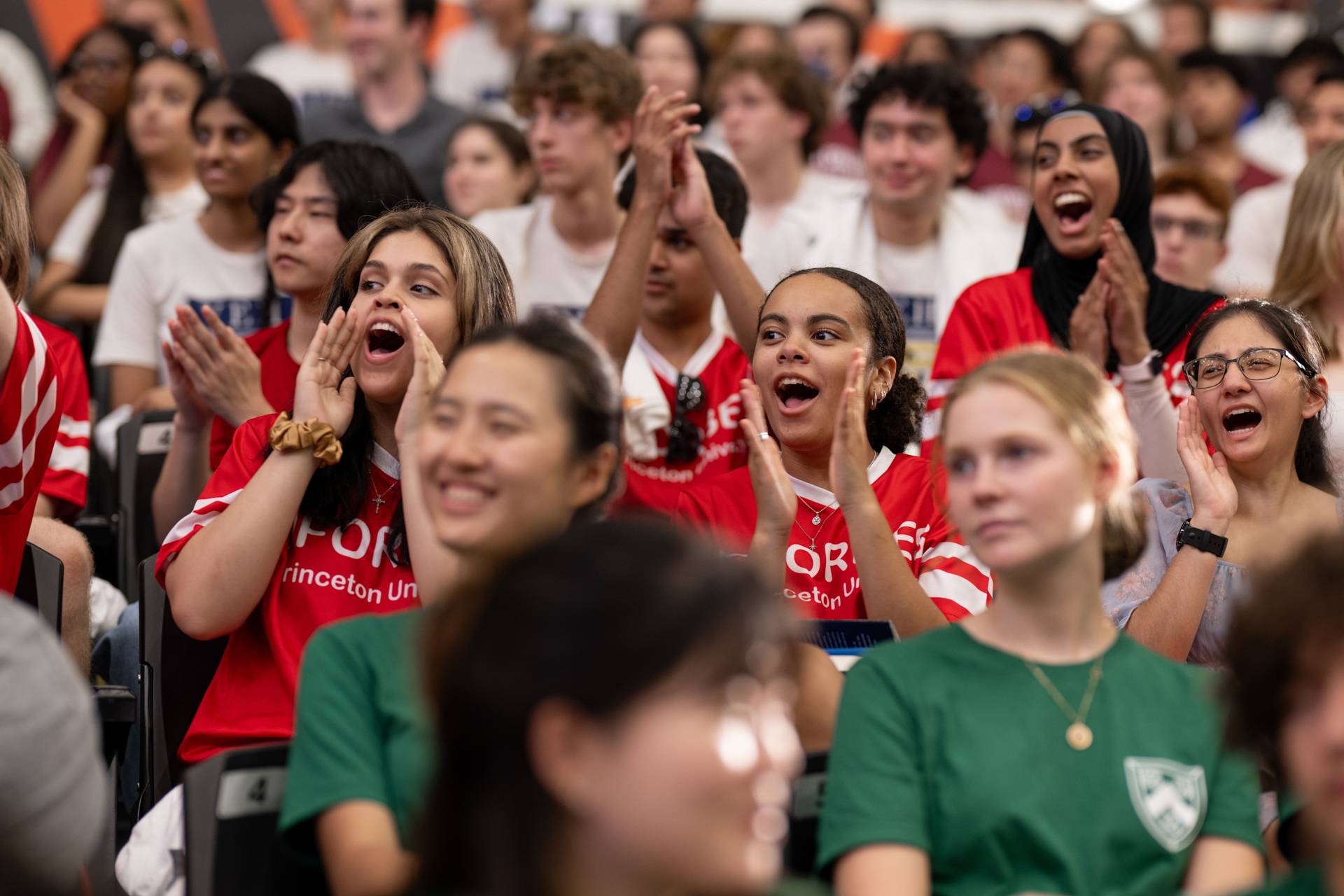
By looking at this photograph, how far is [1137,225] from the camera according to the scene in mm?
4137

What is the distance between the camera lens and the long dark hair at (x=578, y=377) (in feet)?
6.97

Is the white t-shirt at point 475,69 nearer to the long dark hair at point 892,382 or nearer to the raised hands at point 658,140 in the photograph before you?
the raised hands at point 658,140

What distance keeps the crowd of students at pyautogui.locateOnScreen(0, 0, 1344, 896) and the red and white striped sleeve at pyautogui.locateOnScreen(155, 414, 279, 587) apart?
1 centimetres

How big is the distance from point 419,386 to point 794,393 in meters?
0.87

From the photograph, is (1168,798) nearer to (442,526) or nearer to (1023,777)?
(1023,777)

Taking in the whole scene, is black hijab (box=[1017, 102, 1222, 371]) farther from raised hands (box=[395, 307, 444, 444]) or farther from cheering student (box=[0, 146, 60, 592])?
cheering student (box=[0, 146, 60, 592])

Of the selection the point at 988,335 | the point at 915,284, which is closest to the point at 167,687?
the point at 988,335

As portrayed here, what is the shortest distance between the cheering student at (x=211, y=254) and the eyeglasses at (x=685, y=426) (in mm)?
1257

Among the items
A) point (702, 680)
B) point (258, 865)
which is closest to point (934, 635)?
point (702, 680)

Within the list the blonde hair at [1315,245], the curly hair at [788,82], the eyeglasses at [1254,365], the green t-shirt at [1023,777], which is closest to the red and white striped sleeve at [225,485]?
the green t-shirt at [1023,777]

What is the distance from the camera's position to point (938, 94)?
16.1 feet

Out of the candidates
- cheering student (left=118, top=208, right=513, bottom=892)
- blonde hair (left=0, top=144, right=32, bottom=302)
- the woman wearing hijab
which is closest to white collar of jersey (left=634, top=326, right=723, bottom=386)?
the woman wearing hijab

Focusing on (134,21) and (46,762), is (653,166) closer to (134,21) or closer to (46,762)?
(46,762)

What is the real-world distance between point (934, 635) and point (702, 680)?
792 mm
